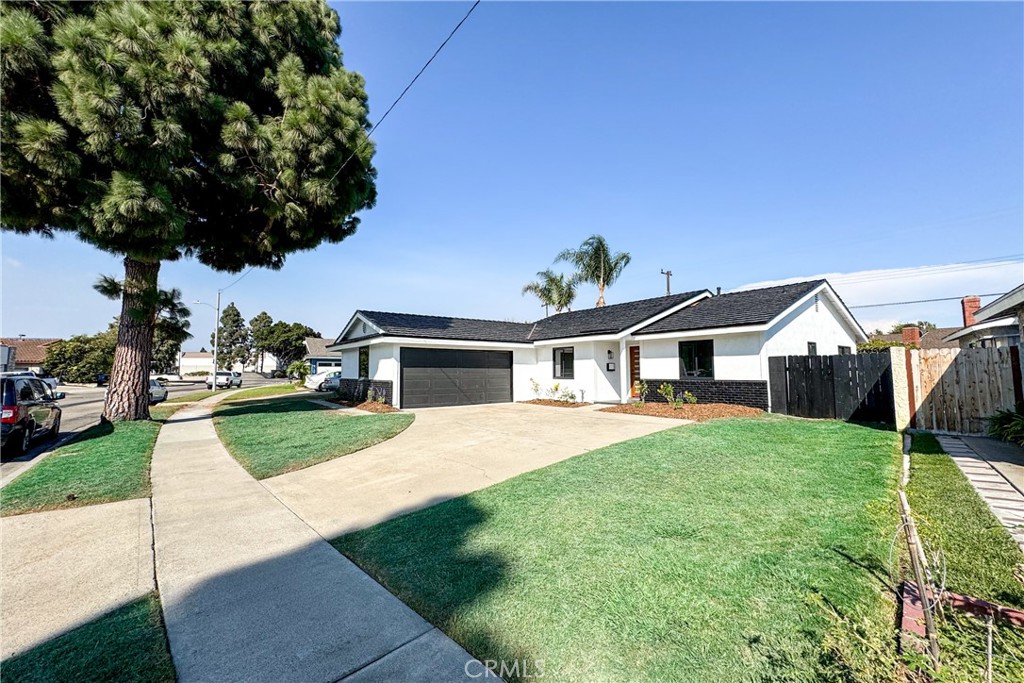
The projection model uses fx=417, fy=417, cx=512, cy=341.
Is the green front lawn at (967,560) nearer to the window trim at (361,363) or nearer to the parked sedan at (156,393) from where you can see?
the window trim at (361,363)

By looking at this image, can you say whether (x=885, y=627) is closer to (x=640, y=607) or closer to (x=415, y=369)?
(x=640, y=607)

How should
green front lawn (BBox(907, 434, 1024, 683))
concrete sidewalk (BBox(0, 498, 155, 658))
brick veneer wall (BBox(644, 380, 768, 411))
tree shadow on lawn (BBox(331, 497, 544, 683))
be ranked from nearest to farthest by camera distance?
1. green front lawn (BBox(907, 434, 1024, 683))
2. tree shadow on lawn (BBox(331, 497, 544, 683))
3. concrete sidewalk (BBox(0, 498, 155, 658))
4. brick veneer wall (BBox(644, 380, 768, 411))

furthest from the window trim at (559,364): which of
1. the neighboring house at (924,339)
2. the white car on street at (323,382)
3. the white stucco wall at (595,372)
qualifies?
the neighboring house at (924,339)

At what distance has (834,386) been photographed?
434 inches

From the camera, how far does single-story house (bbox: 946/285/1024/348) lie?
6.82 m

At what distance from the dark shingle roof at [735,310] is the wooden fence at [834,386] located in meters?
1.65

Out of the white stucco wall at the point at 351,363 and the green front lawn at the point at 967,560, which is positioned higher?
the white stucco wall at the point at 351,363

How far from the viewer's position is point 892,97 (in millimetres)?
10180

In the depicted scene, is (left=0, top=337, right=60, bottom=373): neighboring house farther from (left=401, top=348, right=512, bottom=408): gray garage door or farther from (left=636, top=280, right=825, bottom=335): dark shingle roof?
(left=636, top=280, right=825, bottom=335): dark shingle roof

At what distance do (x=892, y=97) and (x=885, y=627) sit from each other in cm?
1294

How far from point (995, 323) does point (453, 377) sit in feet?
65.8

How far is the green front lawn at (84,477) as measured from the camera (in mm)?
5434

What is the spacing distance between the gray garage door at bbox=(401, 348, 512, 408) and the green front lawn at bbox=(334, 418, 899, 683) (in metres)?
11.8

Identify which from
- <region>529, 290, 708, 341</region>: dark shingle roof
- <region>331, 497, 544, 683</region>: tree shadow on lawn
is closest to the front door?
<region>529, 290, 708, 341</region>: dark shingle roof
